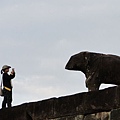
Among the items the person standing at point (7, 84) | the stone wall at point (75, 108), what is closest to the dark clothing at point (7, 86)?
the person standing at point (7, 84)

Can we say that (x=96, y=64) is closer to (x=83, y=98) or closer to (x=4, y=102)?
(x=83, y=98)

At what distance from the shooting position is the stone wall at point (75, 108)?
11.4 m

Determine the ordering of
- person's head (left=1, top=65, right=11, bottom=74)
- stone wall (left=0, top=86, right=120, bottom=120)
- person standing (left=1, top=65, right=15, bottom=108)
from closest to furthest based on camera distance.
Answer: stone wall (left=0, top=86, right=120, bottom=120), person standing (left=1, top=65, right=15, bottom=108), person's head (left=1, top=65, right=11, bottom=74)

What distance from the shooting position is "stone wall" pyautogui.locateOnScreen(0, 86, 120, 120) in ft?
37.6

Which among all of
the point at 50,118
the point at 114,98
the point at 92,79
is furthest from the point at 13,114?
the point at 114,98

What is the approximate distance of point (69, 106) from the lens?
12.3 meters

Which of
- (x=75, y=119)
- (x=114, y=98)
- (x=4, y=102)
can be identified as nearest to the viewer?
(x=114, y=98)

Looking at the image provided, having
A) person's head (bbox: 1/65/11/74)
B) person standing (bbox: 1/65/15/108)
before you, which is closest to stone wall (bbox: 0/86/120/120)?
person standing (bbox: 1/65/15/108)

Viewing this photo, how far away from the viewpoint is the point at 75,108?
12203 millimetres

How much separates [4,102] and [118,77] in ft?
11.6

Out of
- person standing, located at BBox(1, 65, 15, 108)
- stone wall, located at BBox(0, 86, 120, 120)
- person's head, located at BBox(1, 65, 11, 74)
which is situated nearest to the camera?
stone wall, located at BBox(0, 86, 120, 120)

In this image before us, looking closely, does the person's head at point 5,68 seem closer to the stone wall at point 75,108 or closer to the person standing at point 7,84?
the person standing at point 7,84

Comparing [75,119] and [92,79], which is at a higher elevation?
[92,79]

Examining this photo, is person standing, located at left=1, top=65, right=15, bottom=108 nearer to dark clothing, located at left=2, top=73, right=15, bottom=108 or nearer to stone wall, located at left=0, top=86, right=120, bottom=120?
dark clothing, located at left=2, top=73, right=15, bottom=108
